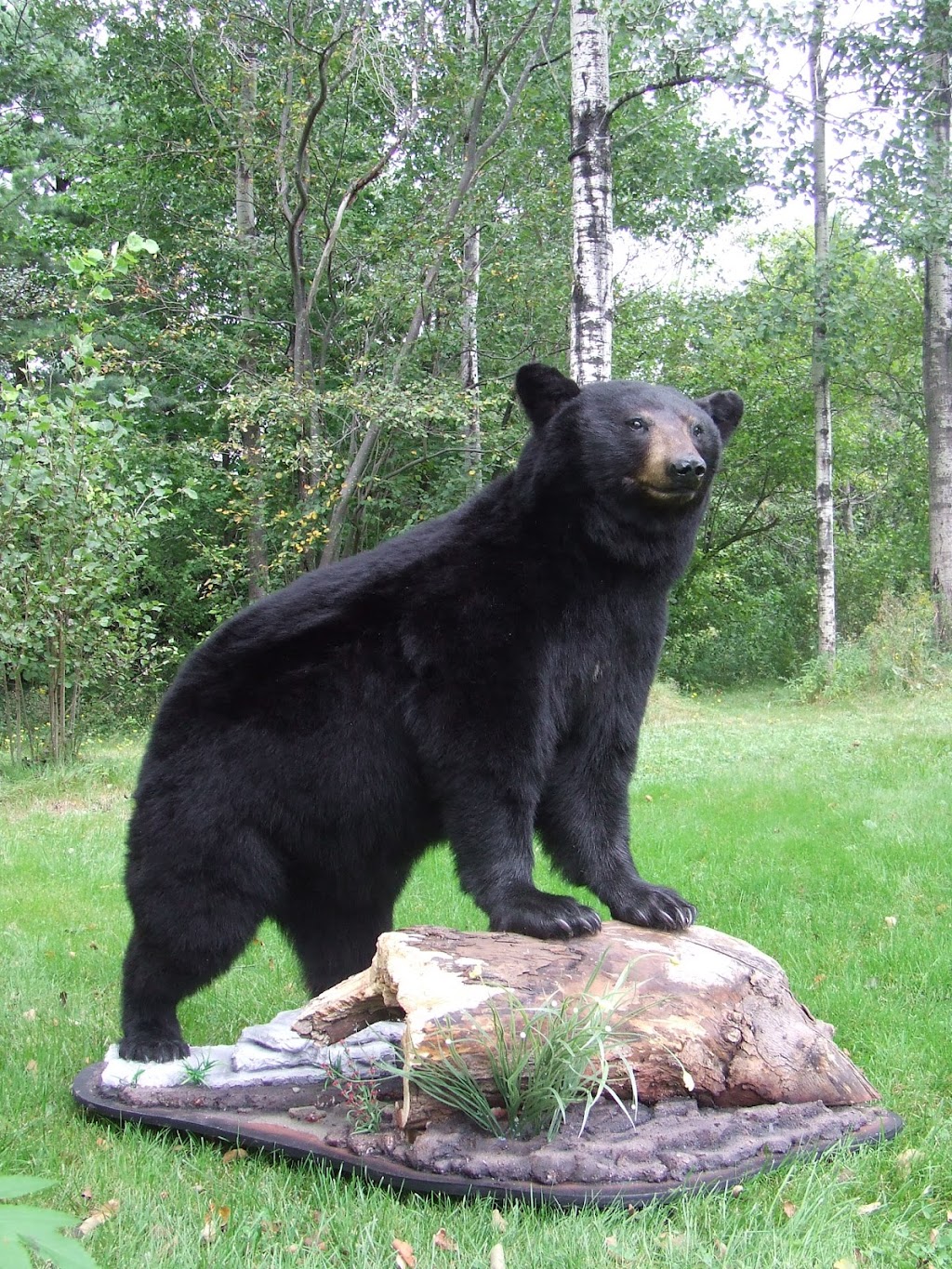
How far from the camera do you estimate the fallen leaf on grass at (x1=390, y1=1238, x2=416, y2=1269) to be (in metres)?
2.52

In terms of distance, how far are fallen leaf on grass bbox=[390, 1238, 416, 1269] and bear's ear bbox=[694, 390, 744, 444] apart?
2.93 metres

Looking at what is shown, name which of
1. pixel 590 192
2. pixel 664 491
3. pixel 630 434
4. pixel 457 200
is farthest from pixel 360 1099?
pixel 457 200

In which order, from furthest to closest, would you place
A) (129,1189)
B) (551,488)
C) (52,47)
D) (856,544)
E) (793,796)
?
(856,544)
(52,47)
(793,796)
(551,488)
(129,1189)

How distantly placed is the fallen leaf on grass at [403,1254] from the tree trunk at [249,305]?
1307 cm

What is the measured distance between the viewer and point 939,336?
58.3 feet

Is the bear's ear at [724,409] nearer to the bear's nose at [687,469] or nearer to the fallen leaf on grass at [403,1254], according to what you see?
the bear's nose at [687,469]

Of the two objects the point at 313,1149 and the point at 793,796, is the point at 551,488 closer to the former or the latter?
the point at 313,1149

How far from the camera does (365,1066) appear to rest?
11.1 ft

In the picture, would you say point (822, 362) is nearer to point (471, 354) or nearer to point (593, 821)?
point (471, 354)

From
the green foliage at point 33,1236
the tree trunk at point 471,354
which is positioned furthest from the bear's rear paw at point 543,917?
the tree trunk at point 471,354

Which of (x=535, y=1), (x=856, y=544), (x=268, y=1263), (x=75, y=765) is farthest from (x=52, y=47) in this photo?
(x=268, y=1263)

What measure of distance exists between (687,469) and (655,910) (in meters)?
1.42

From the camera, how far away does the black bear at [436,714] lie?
3.49m

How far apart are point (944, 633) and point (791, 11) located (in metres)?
9.19
